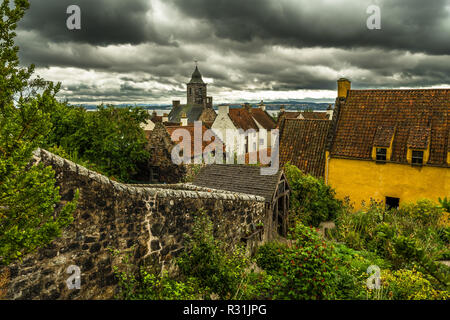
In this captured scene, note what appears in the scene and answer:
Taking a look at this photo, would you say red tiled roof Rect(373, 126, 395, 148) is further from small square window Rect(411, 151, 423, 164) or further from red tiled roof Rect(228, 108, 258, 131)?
red tiled roof Rect(228, 108, 258, 131)

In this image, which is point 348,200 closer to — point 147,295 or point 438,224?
point 438,224

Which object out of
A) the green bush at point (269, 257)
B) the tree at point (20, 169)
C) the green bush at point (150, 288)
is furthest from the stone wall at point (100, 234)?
the green bush at point (269, 257)

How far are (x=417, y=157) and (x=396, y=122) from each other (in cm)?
262

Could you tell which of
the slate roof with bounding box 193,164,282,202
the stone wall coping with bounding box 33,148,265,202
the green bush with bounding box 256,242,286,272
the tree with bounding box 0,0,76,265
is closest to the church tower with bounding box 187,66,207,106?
the slate roof with bounding box 193,164,282,202

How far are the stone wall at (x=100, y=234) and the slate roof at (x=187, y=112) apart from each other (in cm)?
5985

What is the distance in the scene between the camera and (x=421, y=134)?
16.1m

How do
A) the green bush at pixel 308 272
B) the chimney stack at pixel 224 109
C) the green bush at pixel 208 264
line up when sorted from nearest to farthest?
the green bush at pixel 308 272
the green bush at pixel 208 264
the chimney stack at pixel 224 109

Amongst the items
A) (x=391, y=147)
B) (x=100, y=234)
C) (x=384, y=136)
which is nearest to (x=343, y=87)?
(x=384, y=136)

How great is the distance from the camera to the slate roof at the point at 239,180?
451 inches

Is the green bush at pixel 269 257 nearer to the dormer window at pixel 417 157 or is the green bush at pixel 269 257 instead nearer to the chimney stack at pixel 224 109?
the dormer window at pixel 417 157

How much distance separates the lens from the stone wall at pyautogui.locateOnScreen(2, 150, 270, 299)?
455 cm

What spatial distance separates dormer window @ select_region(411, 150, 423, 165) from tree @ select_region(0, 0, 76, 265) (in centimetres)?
1812
